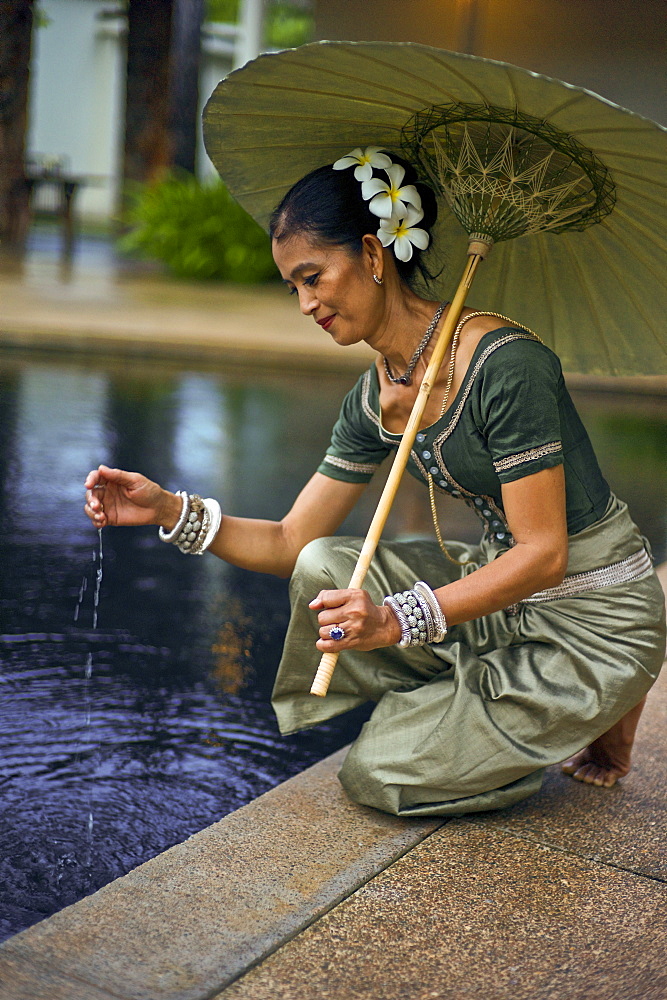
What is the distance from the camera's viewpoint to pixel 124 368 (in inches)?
382

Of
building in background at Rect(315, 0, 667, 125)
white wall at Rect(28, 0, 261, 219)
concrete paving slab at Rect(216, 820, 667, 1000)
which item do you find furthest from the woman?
white wall at Rect(28, 0, 261, 219)

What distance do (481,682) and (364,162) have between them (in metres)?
1.16

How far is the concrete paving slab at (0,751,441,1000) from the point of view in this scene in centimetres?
190

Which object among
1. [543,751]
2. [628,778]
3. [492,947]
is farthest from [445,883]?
[628,778]

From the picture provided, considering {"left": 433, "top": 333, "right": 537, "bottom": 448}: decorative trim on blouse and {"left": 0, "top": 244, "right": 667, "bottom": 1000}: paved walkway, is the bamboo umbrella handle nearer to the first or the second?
{"left": 433, "top": 333, "right": 537, "bottom": 448}: decorative trim on blouse

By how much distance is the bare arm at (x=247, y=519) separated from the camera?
255 centimetres

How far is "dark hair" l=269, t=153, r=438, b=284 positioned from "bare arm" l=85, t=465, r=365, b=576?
24.5 inches

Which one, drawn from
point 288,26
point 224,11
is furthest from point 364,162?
point 288,26

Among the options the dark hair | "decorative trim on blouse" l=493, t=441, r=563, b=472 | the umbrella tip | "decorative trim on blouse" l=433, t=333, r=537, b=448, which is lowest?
"decorative trim on blouse" l=493, t=441, r=563, b=472

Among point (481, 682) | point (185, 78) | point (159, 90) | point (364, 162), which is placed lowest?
point (481, 682)

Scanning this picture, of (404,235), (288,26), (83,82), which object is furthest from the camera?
(288,26)

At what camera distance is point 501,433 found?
236cm

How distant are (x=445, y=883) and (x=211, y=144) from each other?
1.71 m

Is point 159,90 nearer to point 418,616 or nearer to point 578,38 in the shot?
point 578,38
